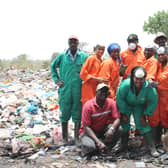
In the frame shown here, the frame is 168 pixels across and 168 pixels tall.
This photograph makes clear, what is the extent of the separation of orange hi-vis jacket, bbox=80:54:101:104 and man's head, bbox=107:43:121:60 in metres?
0.30

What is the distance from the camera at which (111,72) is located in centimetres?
444

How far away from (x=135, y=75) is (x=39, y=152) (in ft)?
6.99

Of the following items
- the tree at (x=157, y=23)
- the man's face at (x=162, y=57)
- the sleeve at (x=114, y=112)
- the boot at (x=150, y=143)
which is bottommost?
the boot at (x=150, y=143)

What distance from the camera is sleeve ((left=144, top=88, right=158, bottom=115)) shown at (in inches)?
156

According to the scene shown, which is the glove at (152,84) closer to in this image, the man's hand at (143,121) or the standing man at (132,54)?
the man's hand at (143,121)

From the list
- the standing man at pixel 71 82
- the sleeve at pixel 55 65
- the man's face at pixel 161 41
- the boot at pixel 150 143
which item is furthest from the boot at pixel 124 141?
the man's face at pixel 161 41

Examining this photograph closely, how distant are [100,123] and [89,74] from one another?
89 cm

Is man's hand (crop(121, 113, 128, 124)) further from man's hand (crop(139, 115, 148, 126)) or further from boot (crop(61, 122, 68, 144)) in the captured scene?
boot (crop(61, 122, 68, 144))

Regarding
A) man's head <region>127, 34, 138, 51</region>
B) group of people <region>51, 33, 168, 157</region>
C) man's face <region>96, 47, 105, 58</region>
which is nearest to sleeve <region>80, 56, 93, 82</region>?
group of people <region>51, 33, 168, 157</region>

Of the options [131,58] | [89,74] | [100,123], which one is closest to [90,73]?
[89,74]

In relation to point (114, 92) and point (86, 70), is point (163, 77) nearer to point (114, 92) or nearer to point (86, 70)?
point (114, 92)

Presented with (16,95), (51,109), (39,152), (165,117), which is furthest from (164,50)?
(16,95)

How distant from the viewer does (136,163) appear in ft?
12.8

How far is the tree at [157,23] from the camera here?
77.3ft
